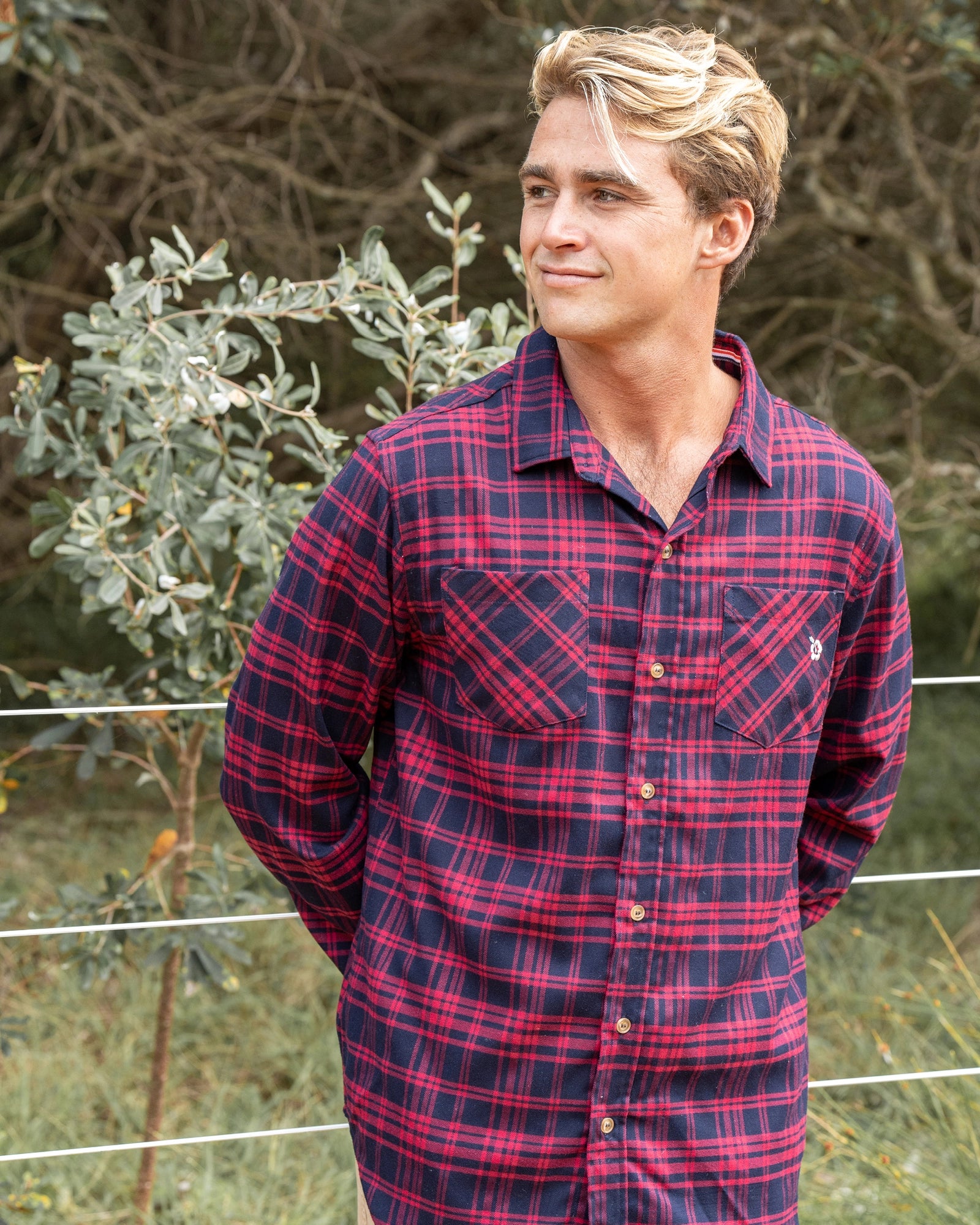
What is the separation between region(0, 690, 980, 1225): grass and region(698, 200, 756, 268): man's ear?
5.40 feet

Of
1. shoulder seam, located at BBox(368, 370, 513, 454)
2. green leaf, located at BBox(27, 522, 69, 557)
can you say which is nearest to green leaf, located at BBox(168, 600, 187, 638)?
green leaf, located at BBox(27, 522, 69, 557)

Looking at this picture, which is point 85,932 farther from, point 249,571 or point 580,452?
point 580,452

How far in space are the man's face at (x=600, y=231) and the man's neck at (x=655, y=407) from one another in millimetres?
61

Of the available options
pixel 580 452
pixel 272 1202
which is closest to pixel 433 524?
pixel 580 452

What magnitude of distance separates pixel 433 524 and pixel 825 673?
48cm

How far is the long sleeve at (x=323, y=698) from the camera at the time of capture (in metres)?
1.44

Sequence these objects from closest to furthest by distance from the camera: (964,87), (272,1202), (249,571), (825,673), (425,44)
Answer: (825,673)
(249,571)
(272,1202)
(964,87)
(425,44)

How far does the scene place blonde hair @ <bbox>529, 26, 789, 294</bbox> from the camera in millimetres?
1340

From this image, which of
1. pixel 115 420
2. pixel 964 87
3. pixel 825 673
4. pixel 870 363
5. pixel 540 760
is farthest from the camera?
pixel 870 363

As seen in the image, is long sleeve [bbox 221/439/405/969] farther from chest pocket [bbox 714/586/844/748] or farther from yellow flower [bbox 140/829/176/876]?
yellow flower [bbox 140/829/176/876]

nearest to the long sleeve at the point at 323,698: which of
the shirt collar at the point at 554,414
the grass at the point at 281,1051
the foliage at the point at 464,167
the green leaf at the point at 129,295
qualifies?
the shirt collar at the point at 554,414

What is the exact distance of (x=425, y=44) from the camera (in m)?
4.96

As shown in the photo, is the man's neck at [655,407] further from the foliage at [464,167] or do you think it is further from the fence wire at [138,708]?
the foliage at [464,167]

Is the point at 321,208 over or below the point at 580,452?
over
